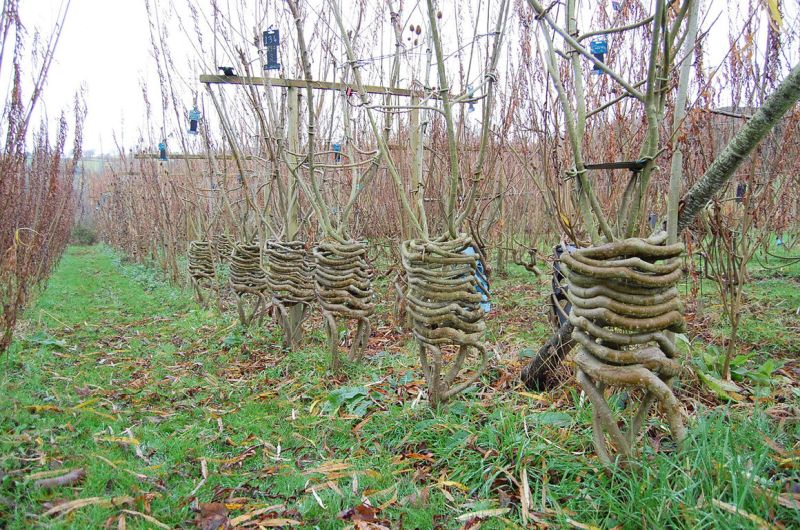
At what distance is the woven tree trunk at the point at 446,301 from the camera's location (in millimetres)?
2541

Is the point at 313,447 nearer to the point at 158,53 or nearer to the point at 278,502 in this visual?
the point at 278,502

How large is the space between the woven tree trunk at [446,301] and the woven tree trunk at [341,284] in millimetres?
901

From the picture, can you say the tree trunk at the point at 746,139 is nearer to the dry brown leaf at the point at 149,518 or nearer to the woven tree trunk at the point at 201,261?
the dry brown leaf at the point at 149,518

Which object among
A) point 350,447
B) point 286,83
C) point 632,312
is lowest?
point 350,447

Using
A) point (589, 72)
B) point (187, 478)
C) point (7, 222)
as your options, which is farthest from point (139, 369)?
point (589, 72)

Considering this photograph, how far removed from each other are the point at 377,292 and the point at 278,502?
14.7 feet

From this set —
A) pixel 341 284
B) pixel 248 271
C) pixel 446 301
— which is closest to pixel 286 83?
pixel 248 271

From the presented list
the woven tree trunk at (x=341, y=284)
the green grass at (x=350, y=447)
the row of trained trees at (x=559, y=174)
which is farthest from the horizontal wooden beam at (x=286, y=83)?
the green grass at (x=350, y=447)

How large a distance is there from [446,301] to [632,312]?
1077 mm

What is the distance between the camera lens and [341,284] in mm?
3471

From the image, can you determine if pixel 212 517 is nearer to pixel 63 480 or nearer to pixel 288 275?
pixel 63 480

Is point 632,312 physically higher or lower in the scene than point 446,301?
higher

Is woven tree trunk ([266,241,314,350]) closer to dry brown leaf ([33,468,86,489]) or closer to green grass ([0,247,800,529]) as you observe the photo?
green grass ([0,247,800,529])

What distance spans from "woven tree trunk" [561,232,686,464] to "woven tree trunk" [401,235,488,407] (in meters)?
0.87
